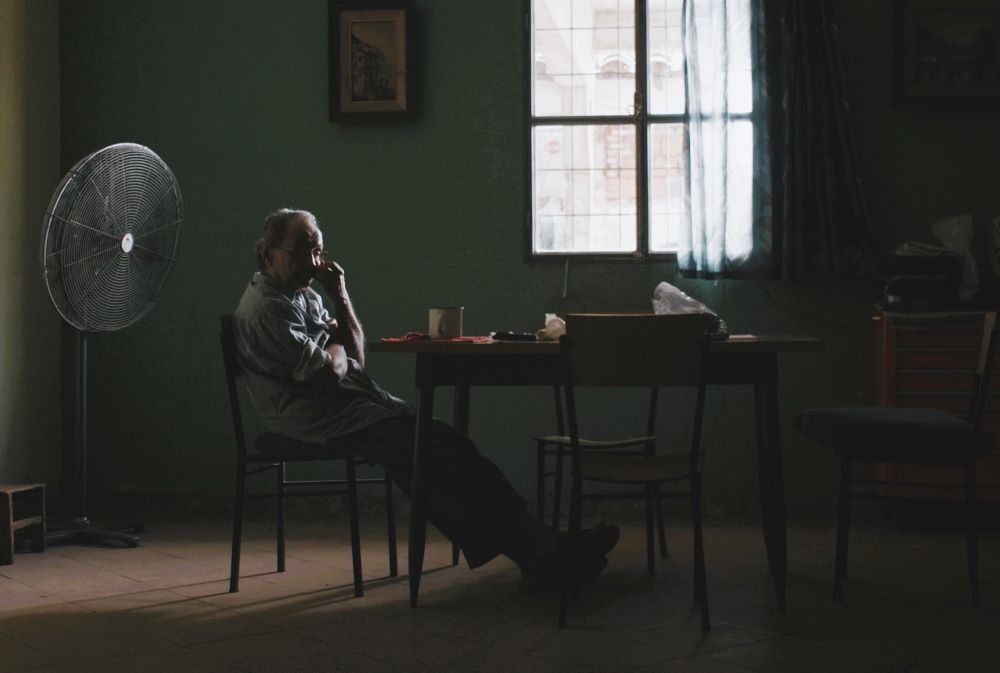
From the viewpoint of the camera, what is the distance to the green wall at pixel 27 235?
4.62m

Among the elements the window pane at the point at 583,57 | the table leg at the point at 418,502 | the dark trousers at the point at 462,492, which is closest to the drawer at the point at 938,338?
the window pane at the point at 583,57

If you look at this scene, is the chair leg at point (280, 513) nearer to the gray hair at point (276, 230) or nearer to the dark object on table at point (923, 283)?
the gray hair at point (276, 230)

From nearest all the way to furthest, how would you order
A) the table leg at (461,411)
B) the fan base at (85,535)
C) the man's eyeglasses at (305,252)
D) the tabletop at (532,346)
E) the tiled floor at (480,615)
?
the tiled floor at (480,615) < the tabletop at (532,346) < the man's eyeglasses at (305,252) < the table leg at (461,411) < the fan base at (85,535)

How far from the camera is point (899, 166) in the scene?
15.6ft

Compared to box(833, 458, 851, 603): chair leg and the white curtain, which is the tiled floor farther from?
the white curtain

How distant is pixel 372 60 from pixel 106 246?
1447 mm

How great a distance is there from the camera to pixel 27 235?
15.6 feet

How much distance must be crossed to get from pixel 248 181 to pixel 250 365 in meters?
1.71

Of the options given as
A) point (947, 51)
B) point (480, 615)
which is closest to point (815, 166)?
point (947, 51)

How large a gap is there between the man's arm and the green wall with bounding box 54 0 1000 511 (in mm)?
1210

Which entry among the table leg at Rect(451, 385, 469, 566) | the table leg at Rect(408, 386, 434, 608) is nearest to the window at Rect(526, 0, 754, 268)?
the table leg at Rect(451, 385, 469, 566)

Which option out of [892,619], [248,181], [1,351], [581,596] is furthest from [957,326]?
[1,351]

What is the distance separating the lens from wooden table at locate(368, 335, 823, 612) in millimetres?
3227

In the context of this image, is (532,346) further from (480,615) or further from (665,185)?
(665,185)
